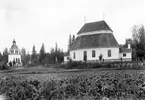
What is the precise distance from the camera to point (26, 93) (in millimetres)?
5723

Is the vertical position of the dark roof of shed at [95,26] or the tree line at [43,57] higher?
the dark roof of shed at [95,26]

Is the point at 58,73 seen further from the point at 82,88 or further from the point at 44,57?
the point at 44,57

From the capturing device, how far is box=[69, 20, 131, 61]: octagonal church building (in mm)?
37062

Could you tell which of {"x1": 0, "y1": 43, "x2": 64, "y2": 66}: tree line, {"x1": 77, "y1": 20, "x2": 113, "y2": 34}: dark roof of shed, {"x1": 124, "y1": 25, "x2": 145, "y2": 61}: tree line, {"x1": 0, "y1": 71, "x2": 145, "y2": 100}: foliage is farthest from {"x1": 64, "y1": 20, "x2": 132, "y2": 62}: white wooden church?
{"x1": 0, "y1": 71, "x2": 145, "y2": 100}: foliage

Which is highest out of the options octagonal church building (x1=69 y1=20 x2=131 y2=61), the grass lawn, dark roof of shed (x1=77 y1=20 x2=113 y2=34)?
dark roof of shed (x1=77 y1=20 x2=113 y2=34)

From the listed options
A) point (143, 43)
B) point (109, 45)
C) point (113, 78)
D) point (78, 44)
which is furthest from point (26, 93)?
point (143, 43)

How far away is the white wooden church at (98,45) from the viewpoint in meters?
37.1

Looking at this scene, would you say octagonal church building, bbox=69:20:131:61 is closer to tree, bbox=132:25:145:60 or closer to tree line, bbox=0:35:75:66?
tree, bbox=132:25:145:60

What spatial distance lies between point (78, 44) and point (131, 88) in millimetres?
36629

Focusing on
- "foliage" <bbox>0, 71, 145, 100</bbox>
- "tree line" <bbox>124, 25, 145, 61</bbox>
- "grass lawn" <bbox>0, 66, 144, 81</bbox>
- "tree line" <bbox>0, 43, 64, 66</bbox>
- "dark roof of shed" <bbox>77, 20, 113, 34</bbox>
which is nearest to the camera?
"foliage" <bbox>0, 71, 145, 100</bbox>

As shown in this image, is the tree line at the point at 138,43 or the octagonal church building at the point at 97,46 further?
the tree line at the point at 138,43

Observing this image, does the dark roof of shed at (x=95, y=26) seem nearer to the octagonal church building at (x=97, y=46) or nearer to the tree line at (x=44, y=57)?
the octagonal church building at (x=97, y=46)

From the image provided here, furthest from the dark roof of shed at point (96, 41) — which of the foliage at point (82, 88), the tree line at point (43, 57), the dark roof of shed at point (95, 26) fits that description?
the foliage at point (82, 88)

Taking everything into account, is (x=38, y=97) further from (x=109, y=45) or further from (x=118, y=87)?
(x=109, y=45)
